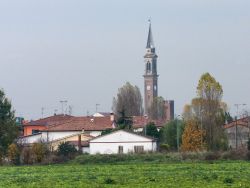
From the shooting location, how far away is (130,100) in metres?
169

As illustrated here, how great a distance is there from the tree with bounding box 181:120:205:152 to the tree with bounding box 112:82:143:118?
75.0 meters

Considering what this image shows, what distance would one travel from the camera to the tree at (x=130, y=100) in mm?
164212

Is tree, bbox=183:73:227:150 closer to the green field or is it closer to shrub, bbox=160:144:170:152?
shrub, bbox=160:144:170:152

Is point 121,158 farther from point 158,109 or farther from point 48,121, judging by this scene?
point 158,109

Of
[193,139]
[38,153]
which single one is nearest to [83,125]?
[193,139]

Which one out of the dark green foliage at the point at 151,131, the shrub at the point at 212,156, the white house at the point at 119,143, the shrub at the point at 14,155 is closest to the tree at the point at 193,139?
the white house at the point at 119,143

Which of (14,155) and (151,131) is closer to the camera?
(14,155)

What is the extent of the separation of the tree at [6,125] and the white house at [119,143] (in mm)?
8509

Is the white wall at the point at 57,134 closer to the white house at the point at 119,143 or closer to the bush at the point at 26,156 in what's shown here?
the white house at the point at 119,143

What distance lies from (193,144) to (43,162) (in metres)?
16.4

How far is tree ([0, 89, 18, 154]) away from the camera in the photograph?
8769cm

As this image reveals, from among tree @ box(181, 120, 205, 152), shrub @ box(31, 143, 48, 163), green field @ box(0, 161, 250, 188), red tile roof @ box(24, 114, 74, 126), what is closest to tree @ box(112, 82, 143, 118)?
red tile roof @ box(24, 114, 74, 126)

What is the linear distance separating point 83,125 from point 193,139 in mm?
28098

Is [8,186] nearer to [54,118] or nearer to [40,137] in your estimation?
[40,137]
